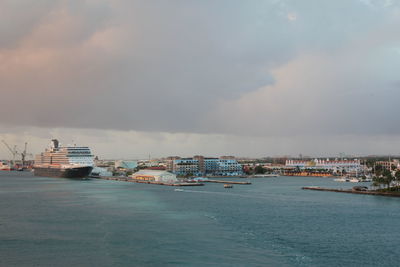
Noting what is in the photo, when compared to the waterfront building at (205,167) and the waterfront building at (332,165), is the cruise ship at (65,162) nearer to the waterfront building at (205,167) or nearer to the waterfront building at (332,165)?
the waterfront building at (205,167)

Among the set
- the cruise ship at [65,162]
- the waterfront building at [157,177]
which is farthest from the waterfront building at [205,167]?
the waterfront building at [157,177]

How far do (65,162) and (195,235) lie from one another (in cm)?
5304

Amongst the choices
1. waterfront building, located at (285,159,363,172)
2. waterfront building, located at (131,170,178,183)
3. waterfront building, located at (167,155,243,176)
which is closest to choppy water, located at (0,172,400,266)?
waterfront building, located at (131,170,178,183)

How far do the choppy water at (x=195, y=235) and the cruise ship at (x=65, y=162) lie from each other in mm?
33201

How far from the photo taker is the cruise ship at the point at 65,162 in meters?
59.1

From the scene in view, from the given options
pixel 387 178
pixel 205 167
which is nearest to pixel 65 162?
pixel 205 167

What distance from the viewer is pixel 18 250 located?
45.1ft

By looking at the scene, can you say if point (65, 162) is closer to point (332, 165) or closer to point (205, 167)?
point (205, 167)

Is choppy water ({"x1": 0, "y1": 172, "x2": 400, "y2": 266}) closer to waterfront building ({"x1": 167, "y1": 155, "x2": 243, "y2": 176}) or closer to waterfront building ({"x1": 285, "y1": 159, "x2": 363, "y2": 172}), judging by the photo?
waterfront building ({"x1": 167, "y1": 155, "x2": 243, "y2": 176})

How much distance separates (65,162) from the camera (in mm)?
64625

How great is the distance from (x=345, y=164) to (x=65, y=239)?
290 ft

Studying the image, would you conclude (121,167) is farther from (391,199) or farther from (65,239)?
(65,239)

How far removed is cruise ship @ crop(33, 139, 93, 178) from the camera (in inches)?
2327

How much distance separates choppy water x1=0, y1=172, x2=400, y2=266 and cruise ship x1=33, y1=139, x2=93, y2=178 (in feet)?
109
